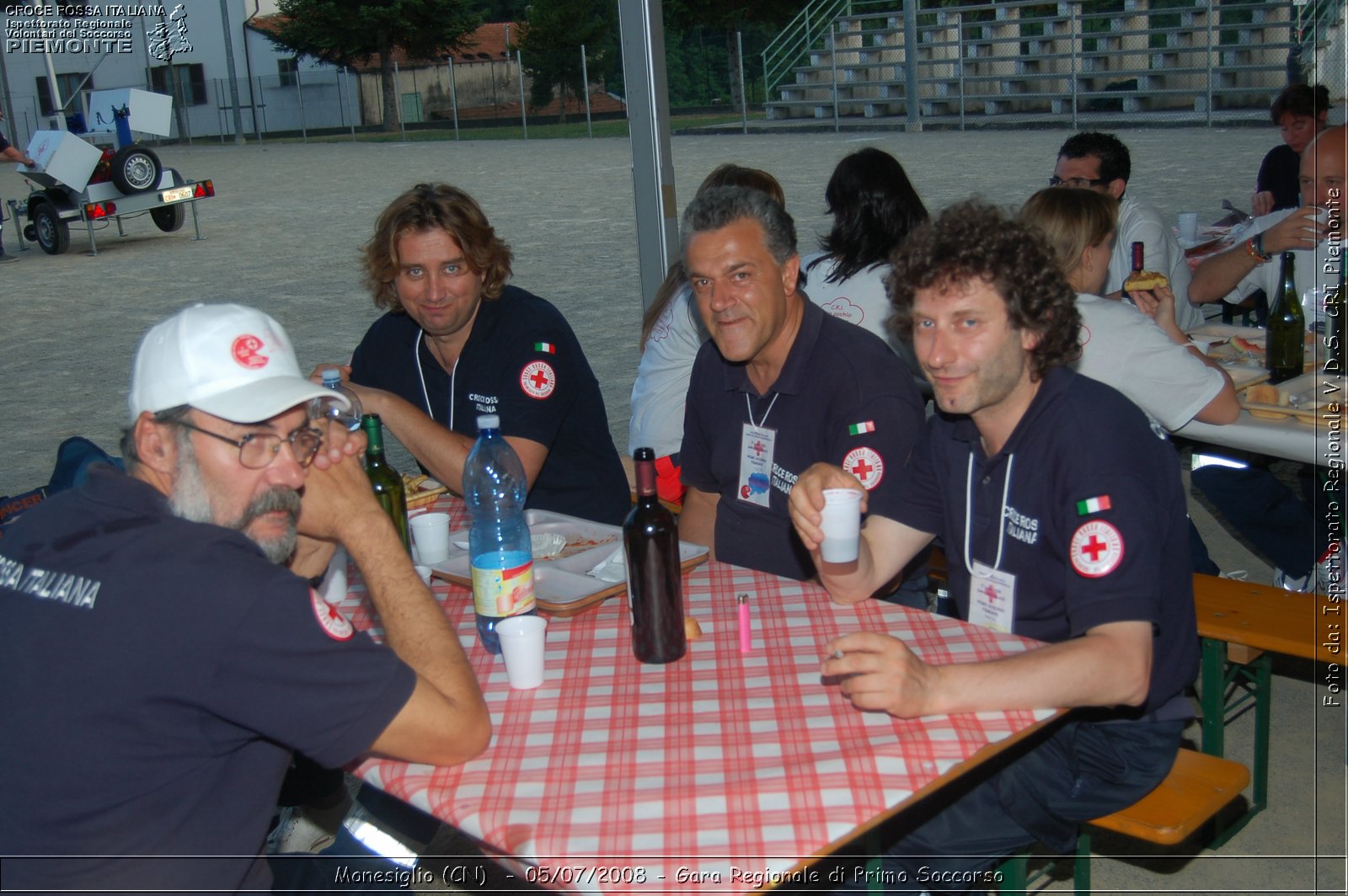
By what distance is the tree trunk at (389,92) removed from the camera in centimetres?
2627

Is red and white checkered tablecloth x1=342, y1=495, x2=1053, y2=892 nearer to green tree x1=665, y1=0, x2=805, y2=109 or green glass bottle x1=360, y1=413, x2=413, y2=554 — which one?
green glass bottle x1=360, y1=413, x2=413, y2=554

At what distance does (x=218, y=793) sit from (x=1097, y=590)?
1426 mm

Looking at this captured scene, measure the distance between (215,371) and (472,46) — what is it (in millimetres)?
16108

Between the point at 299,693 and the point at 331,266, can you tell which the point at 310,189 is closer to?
the point at 331,266

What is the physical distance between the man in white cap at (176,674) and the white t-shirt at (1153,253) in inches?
161

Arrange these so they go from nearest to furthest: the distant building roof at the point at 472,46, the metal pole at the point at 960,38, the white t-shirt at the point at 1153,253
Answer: the white t-shirt at the point at 1153,253 < the distant building roof at the point at 472,46 < the metal pole at the point at 960,38

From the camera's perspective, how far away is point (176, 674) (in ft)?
4.93

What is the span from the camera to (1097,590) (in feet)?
6.38

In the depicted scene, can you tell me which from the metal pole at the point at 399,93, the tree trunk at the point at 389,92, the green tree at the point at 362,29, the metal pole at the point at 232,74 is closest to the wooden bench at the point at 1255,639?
the green tree at the point at 362,29

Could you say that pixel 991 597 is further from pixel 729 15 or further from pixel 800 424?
pixel 729 15

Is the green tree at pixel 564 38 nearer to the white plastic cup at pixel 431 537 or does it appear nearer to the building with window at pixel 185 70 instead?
the white plastic cup at pixel 431 537

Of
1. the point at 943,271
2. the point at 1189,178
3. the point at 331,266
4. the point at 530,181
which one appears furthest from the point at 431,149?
the point at 943,271

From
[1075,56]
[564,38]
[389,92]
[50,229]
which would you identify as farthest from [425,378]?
[389,92]

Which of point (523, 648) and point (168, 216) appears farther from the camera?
point (168, 216)
